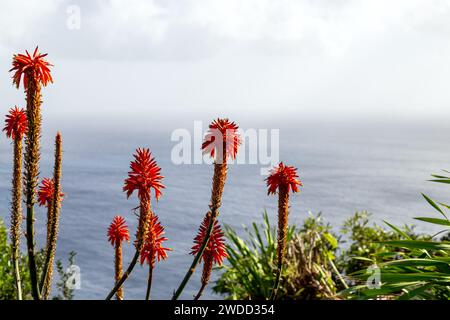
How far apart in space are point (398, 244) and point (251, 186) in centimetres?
2341

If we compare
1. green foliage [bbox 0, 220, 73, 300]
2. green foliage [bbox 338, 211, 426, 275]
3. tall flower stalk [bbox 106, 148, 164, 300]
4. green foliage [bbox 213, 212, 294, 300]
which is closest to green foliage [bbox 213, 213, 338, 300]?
green foliage [bbox 213, 212, 294, 300]

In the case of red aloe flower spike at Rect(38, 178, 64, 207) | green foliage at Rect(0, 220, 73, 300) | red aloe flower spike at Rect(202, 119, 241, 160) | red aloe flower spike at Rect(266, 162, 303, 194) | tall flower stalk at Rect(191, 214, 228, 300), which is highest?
red aloe flower spike at Rect(202, 119, 241, 160)

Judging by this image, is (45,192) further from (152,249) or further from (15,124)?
(152,249)

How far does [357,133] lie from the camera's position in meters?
58.6

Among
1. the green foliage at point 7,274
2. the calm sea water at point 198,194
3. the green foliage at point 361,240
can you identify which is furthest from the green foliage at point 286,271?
the calm sea water at point 198,194

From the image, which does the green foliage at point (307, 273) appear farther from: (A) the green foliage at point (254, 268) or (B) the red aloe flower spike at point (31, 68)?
(B) the red aloe flower spike at point (31, 68)

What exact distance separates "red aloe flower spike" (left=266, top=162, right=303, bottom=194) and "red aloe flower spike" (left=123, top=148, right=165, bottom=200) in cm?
44

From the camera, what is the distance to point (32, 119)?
165cm

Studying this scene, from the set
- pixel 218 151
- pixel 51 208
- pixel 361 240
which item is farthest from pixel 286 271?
pixel 218 151

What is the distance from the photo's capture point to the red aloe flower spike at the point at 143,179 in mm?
1688

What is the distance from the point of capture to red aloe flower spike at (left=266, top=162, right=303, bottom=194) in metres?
2.00

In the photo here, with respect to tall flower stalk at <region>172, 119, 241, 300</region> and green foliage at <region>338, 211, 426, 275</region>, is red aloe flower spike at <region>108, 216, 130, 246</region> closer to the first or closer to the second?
tall flower stalk at <region>172, 119, 241, 300</region>

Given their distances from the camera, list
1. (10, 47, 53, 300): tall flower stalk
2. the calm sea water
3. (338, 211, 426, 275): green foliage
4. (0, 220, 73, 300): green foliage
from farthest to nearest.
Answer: the calm sea water
(338, 211, 426, 275): green foliage
(0, 220, 73, 300): green foliage
(10, 47, 53, 300): tall flower stalk
